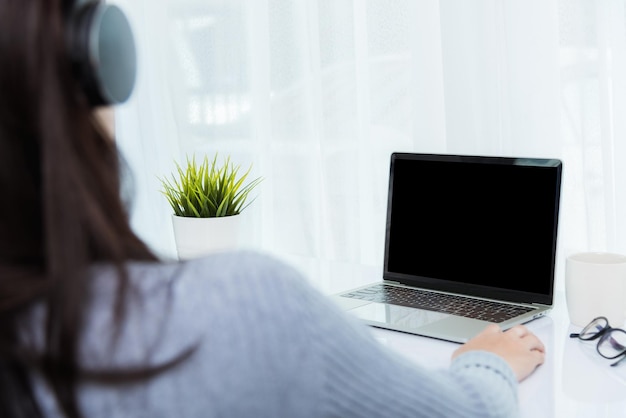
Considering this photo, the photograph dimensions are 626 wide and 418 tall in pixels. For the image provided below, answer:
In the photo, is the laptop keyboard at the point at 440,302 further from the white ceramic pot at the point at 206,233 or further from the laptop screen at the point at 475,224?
the white ceramic pot at the point at 206,233

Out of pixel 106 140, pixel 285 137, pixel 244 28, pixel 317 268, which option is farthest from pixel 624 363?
pixel 244 28

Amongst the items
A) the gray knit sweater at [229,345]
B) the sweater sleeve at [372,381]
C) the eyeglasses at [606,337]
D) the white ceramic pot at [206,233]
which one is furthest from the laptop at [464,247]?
the gray knit sweater at [229,345]

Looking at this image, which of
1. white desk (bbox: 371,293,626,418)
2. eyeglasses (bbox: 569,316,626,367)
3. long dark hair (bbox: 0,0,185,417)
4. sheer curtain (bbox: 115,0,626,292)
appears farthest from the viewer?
sheer curtain (bbox: 115,0,626,292)

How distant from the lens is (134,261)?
591mm

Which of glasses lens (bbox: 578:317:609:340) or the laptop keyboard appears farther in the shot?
the laptop keyboard

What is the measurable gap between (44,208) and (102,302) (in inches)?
2.8

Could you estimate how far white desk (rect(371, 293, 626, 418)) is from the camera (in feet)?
3.14

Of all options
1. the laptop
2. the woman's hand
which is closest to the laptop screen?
the laptop

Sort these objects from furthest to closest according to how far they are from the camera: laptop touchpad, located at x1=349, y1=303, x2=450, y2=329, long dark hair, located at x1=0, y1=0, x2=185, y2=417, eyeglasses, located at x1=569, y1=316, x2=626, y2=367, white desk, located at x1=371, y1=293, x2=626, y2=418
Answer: laptop touchpad, located at x1=349, y1=303, x2=450, y2=329, eyeglasses, located at x1=569, y1=316, x2=626, y2=367, white desk, located at x1=371, y1=293, x2=626, y2=418, long dark hair, located at x1=0, y1=0, x2=185, y2=417

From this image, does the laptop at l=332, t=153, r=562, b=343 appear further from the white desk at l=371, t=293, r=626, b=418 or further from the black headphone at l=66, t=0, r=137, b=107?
the black headphone at l=66, t=0, r=137, b=107

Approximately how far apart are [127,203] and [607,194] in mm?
1319

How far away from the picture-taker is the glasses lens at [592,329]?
46.2 inches

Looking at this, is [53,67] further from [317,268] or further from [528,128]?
[528,128]

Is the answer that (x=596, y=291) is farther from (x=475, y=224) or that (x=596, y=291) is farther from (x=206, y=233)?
(x=206, y=233)
